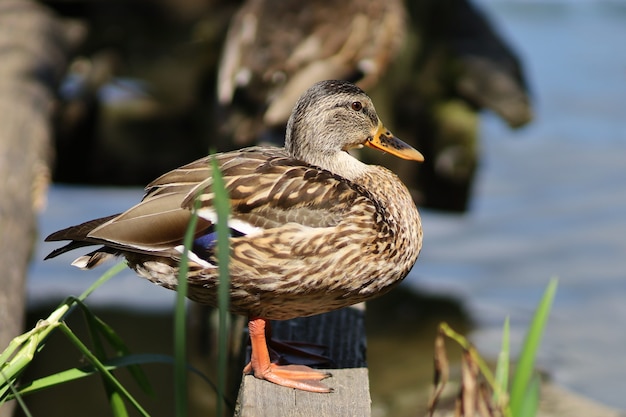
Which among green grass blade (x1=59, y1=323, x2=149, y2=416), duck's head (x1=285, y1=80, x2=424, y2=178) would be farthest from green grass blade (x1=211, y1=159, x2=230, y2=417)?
duck's head (x1=285, y1=80, x2=424, y2=178)

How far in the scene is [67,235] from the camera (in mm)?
2562

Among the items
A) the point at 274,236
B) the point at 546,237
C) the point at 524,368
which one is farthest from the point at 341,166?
the point at 546,237

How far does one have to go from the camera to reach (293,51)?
218 inches

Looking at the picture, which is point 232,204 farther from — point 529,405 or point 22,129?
point 22,129

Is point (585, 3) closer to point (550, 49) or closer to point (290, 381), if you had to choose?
point (550, 49)

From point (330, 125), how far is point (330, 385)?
780 millimetres

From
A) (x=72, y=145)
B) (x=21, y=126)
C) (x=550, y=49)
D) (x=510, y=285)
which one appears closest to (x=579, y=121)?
(x=550, y=49)

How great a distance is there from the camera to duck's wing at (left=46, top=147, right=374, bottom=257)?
2561mm

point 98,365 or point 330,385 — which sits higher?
point 98,365

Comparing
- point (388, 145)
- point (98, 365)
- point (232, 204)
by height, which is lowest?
point (98, 365)

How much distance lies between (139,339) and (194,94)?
1791 millimetres

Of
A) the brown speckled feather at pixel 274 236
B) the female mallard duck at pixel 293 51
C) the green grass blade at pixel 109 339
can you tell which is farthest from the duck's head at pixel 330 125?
the female mallard duck at pixel 293 51

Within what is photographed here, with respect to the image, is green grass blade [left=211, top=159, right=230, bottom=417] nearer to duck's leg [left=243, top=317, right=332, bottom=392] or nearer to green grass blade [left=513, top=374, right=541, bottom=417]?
green grass blade [left=513, top=374, right=541, bottom=417]

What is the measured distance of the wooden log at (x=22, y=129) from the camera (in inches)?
132
